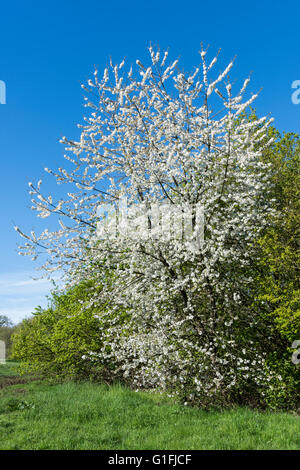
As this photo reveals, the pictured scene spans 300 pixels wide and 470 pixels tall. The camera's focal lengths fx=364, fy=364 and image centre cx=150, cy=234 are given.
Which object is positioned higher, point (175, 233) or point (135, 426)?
point (175, 233)

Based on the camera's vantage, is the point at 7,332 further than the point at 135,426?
Yes

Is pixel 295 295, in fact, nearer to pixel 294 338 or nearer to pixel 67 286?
pixel 294 338

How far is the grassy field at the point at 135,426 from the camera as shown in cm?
641

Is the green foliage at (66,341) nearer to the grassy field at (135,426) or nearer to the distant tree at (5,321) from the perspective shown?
the grassy field at (135,426)

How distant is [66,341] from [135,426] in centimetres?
748

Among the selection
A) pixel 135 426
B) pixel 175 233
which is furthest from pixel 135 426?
pixel 175 233

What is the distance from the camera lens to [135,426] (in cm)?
779

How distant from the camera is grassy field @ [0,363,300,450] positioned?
21.0 feet

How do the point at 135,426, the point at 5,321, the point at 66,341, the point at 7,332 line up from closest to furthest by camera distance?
the point at 135,426 → the point at 66,341 → the point at 7,332 → the point at 5,321

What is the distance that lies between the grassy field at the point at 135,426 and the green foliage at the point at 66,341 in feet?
13.4

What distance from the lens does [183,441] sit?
21.3 ft

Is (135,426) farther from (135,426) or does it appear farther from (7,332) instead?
(7,332)

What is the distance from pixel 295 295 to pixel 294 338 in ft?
6.39

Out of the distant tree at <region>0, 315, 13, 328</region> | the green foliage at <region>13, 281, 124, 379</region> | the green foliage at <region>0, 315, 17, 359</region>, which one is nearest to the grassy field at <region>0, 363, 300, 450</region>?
the green foliage at <region>13, 281, 124, 379</region>
